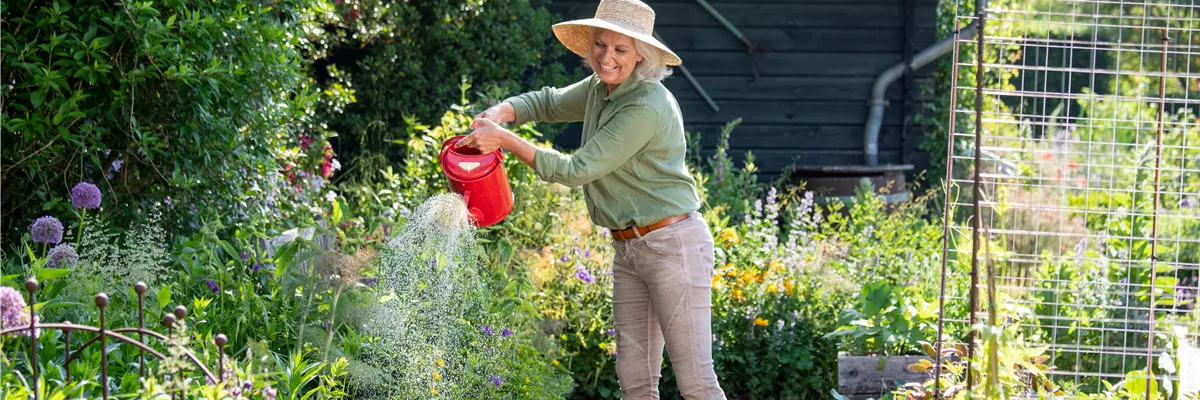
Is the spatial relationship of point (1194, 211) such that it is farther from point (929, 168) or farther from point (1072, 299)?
point (929, 168)

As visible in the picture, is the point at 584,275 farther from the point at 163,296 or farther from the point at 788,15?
the point at 788,15

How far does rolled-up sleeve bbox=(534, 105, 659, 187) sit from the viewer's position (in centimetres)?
239

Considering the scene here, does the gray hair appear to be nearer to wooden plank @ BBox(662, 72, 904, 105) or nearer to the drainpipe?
wooden plank @ BBox(662, 72, 904, 105)

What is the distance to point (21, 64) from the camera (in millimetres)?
2809

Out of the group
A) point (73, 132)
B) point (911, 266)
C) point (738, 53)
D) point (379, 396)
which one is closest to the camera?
point (379, 396)

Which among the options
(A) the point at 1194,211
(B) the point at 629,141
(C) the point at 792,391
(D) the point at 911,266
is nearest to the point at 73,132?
(B) the point at 629,141

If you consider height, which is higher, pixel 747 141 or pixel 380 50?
pixel 380 50

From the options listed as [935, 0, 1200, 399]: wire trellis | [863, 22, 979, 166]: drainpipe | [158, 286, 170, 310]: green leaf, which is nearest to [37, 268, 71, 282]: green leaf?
[158, 286, 170, 310]: green leaf

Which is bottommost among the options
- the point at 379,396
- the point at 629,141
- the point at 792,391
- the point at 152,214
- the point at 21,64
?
the point at 792,391

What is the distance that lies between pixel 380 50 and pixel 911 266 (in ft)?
9.62

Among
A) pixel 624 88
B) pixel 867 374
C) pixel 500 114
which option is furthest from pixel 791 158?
pixel 624 88

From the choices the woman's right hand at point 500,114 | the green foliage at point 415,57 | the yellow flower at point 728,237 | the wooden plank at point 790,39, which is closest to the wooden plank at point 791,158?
the wooden plank at point 790,39

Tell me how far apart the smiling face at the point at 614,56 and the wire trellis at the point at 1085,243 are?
28.8 inches

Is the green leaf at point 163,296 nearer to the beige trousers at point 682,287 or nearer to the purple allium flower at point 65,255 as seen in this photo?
the purple allium flower at point 65,255
